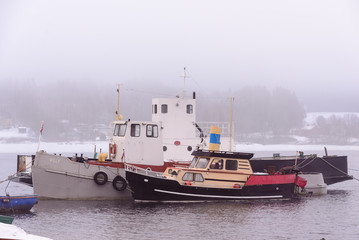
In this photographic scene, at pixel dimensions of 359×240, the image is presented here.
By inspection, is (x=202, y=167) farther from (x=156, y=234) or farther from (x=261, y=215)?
(x=156, y=234)

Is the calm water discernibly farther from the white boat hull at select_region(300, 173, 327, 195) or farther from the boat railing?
the white boat hull at select_region(300, 173, 327, 195)

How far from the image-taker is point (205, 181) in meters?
35.0

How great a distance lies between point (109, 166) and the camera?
1435 inches

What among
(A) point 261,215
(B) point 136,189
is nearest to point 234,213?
(A) point 261,215

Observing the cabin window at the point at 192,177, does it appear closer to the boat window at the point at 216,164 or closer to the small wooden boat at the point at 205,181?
the small wooden boat at the point at 205,181

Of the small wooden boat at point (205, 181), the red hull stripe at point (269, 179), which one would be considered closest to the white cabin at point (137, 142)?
the small wooden boat at point (205, 181)

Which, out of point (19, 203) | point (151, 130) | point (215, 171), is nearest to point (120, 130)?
point (151, 130)

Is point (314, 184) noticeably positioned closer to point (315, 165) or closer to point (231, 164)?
point (315, 165)

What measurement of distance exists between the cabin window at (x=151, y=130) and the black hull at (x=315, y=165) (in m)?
7.80

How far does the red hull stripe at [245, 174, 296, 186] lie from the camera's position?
117 ft

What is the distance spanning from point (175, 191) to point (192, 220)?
411cm

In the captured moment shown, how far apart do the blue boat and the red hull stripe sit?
11904 millimetres

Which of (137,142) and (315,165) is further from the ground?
(137,142)

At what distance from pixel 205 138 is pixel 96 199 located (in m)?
8.45
